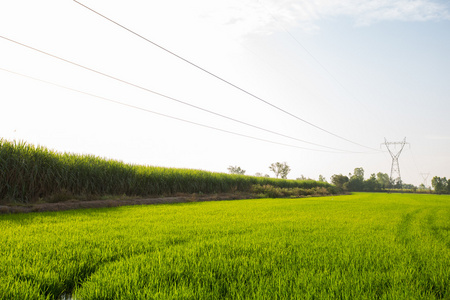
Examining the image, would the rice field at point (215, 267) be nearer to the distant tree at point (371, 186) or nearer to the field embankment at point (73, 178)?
the field embankment at point (73, 178)

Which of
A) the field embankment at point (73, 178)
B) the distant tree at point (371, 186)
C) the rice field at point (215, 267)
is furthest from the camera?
the distant tree at point (371, 186)

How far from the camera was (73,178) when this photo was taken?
12.3 m

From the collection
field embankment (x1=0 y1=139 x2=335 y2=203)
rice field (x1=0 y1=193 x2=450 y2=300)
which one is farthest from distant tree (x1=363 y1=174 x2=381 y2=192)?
rice field (x1=0 y1=193 x2=450 y2=300)

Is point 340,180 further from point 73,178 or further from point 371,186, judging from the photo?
point 73,178

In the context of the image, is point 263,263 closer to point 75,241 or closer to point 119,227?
point 75,241

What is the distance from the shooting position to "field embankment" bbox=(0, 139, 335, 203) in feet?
33.6

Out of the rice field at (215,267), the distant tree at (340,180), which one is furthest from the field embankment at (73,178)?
the distant tree at (340,180)

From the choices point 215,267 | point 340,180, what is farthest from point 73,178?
point 340,180

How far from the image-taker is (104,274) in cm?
262

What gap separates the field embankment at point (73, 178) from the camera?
404 inches

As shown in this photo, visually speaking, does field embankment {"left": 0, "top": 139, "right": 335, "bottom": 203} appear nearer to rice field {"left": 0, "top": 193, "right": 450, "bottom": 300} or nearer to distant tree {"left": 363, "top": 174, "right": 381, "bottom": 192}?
rice field {"left": 0, "top": 193, "right": 450, "bottom": 300}

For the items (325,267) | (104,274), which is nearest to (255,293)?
(325,267)

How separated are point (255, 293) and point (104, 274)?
147 centimetres

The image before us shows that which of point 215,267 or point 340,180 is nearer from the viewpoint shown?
point 215,267
